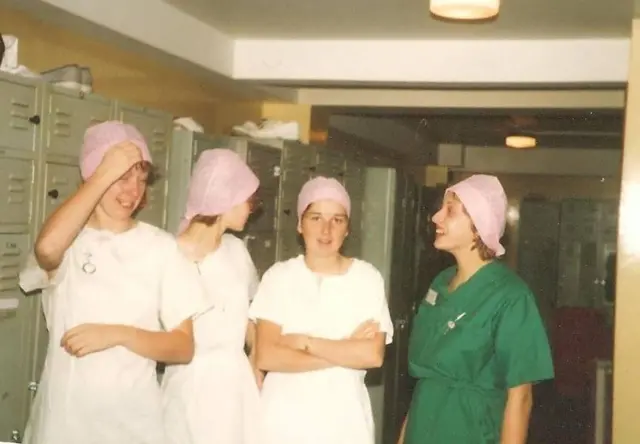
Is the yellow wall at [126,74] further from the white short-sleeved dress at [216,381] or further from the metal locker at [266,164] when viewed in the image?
the white short-sleeved dress at [216,381]

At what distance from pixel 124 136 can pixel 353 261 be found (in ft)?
2.79

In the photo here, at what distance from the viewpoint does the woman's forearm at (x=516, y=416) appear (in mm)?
2551

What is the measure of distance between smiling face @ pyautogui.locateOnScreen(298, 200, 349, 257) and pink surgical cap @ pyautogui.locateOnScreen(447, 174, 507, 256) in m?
0.40

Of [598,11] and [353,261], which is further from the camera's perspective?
[598,11]

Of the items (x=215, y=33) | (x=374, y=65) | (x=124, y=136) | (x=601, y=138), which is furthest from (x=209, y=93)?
(x=601, y=138)

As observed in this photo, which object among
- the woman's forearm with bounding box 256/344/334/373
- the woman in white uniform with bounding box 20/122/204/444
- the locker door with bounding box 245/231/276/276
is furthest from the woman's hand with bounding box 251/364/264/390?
the locker door with bounding box 245/231/276/276

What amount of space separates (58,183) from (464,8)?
161cm

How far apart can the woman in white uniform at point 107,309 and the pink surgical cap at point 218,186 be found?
0.34m

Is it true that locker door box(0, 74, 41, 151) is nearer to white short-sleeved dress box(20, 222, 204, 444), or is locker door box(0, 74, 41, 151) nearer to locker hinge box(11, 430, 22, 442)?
white short-sleeved dress box(20, 222, 204, 444)

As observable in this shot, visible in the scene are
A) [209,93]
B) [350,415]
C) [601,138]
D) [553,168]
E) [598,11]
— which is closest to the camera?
[350,415]

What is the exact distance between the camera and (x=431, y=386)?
275cm

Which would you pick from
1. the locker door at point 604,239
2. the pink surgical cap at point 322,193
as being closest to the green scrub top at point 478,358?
the pink surgical cap at point 322,193

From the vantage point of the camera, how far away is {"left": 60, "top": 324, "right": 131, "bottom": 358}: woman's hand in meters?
2.30

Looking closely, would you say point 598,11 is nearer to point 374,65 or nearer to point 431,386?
point 374,65
